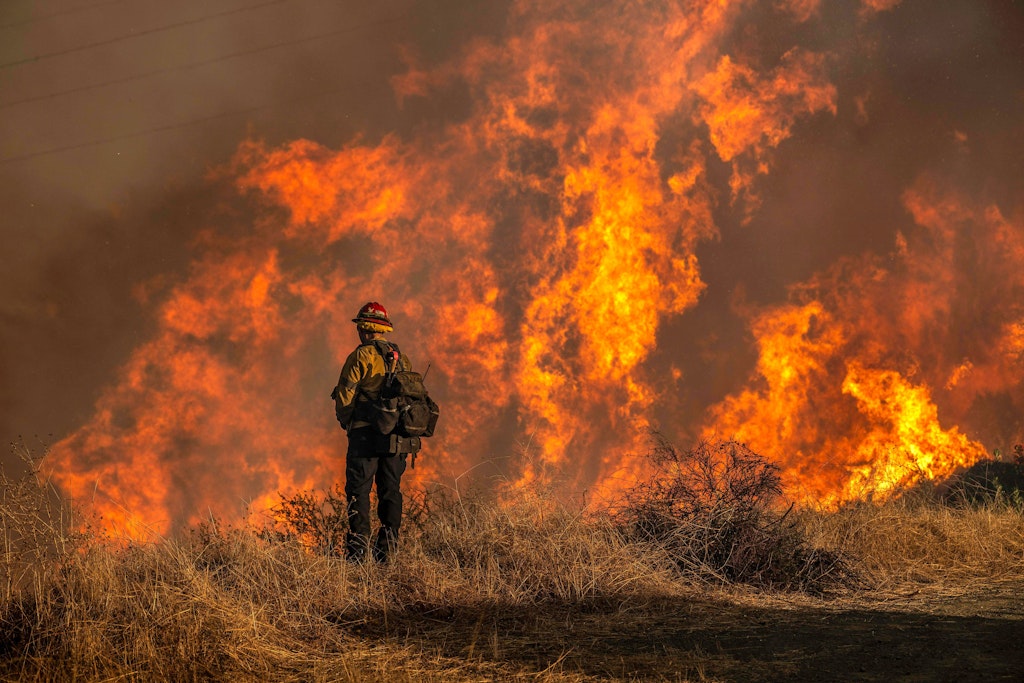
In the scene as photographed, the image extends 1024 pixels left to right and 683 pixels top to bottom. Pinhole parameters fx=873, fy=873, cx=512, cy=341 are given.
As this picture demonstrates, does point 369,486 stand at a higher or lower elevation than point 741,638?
higher

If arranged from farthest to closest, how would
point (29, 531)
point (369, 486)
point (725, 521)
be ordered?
point (369, 486) < point (725, 521) < point (29, 531)

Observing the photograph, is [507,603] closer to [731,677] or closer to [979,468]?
[731,677]

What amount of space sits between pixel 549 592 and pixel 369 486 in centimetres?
223

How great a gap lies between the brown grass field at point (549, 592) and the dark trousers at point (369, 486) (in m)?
0.24

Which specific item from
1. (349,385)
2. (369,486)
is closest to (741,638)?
(369,486)

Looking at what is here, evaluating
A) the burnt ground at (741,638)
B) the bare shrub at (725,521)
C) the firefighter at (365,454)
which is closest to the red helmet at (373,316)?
the firefighter at (365,454)

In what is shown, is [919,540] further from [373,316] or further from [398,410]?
[373,316]

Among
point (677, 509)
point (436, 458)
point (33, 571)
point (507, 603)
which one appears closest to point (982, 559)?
point (677, 509)

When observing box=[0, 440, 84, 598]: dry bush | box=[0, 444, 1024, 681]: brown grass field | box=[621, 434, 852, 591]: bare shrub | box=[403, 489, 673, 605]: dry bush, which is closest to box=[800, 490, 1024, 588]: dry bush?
box=[0, 444, 1024, 681]: brown grass field

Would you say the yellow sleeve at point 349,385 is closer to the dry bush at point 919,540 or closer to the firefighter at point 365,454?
the firefighter at point 365,454

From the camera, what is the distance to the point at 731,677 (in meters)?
4.75

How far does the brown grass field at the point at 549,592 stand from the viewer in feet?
15.9

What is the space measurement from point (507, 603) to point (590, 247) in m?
15.4

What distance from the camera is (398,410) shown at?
825 centimetres
